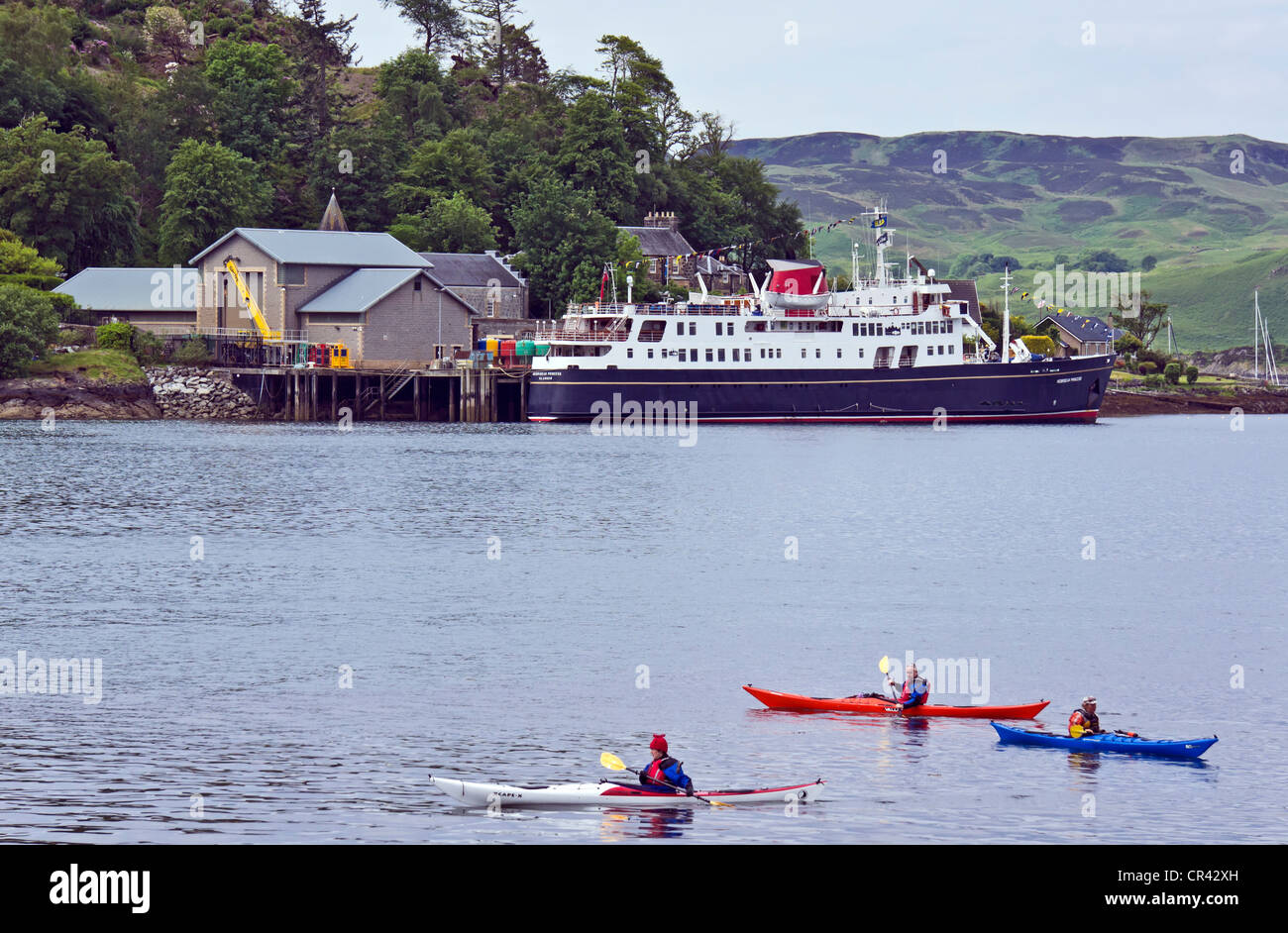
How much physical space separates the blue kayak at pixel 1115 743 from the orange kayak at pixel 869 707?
1.83m

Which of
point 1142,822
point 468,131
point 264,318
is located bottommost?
point 1142,822

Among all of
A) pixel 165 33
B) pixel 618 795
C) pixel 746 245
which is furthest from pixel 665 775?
pixel 165 33

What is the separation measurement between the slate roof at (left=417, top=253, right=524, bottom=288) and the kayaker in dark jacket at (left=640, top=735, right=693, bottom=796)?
337 feet

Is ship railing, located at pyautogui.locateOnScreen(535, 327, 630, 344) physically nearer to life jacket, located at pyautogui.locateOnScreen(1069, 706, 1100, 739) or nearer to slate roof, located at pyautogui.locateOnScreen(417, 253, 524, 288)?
slate roof, located at pyautogui.locateOnScreen(417, 253, 524, 288)

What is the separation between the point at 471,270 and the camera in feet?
413

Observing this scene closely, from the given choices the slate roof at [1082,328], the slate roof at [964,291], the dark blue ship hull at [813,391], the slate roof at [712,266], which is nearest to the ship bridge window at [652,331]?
the dark blue ship hull at [813,391]

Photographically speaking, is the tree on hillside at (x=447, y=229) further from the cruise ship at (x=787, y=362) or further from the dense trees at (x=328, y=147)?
the cruise ship at (x=787, y=362)

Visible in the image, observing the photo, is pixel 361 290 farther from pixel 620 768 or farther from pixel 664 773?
pixel 664 773

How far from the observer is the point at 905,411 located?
116 meters

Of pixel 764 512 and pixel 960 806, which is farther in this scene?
pixel 764 512

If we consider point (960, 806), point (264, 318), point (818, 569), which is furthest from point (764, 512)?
point (264, 318)

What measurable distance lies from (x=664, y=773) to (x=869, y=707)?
7.57 meters
